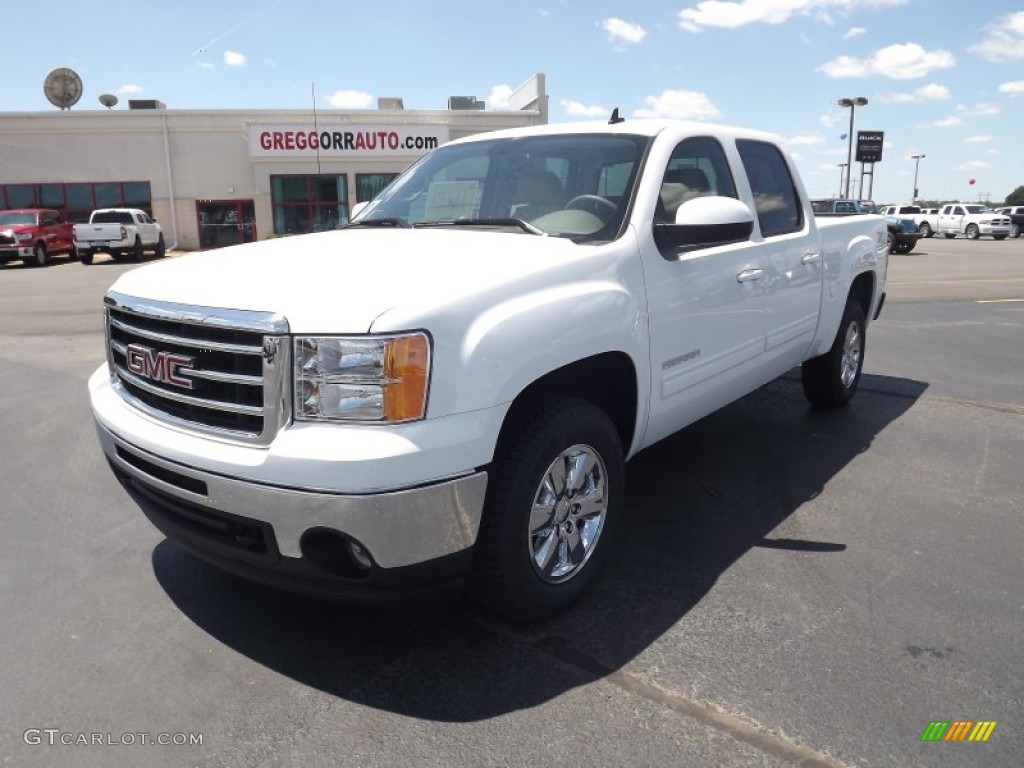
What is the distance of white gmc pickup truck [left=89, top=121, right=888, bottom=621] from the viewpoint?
7.96 feet

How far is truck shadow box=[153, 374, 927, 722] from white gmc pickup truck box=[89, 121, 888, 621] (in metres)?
0.20

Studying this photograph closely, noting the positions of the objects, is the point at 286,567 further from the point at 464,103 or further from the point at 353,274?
the point at 464,103

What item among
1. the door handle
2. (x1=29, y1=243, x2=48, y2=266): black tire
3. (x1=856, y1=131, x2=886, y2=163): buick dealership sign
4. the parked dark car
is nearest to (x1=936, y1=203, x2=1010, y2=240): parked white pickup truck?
the parked dark car

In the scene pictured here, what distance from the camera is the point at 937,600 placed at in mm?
3223

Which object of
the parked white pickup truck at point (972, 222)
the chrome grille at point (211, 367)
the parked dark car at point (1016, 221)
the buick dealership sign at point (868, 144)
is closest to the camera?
the chrome grille at point (211, 367)

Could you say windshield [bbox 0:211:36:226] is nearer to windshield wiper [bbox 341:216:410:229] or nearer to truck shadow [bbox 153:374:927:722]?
windshield wiper [bbox 341:216:410:229]

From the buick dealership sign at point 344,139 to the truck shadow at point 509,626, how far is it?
2855 centimetres

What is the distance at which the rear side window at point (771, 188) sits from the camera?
179 inches

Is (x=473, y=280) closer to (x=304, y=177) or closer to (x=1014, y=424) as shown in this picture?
(x=1014, y=424)

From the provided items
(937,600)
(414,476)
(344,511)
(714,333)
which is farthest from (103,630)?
(937,600)

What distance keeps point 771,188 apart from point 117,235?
1024 inches

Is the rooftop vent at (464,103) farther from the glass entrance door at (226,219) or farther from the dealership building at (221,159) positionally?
the glass entrance door at (226,219)

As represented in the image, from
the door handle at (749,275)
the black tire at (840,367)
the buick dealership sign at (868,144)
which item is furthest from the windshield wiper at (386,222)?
the buick dealership sign at (868,144)

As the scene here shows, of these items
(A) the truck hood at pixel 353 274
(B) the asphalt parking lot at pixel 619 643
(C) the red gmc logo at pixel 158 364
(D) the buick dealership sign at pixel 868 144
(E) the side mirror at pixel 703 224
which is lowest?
(B) the asphalt parking lot at pixel 619 643
